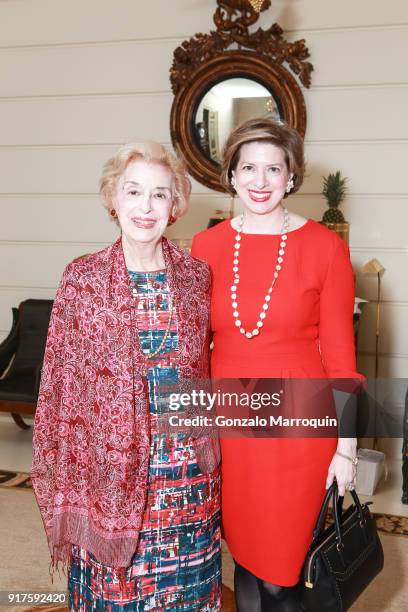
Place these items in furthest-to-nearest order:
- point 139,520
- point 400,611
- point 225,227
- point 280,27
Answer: point 280,27 < point 400,611 < point 225,227 < point 139,520

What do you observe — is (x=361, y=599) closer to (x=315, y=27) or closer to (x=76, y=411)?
(x=76, y=411)

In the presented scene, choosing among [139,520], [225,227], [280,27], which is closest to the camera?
[139,520]

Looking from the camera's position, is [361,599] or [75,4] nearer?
[361,599]

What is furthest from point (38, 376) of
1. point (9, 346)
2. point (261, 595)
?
point (261, 595)

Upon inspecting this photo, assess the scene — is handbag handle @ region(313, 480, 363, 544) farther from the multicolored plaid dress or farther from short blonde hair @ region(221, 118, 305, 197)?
short blonde hair @ region(221, 118, 305, 197)

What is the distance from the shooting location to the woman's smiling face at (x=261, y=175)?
7.25 feet

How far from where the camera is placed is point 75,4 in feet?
16.4

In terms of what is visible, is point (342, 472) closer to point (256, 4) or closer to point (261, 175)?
point (261, 175)

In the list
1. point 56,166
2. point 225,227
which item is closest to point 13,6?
point 56,166

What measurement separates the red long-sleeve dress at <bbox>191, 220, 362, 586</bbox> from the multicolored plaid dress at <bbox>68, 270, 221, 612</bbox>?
0.20 metres

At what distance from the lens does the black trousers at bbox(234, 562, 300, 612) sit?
2.25 metres

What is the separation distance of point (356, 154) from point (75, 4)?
2.10m

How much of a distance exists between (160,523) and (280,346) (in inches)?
23.9

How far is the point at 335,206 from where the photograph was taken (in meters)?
4.44
